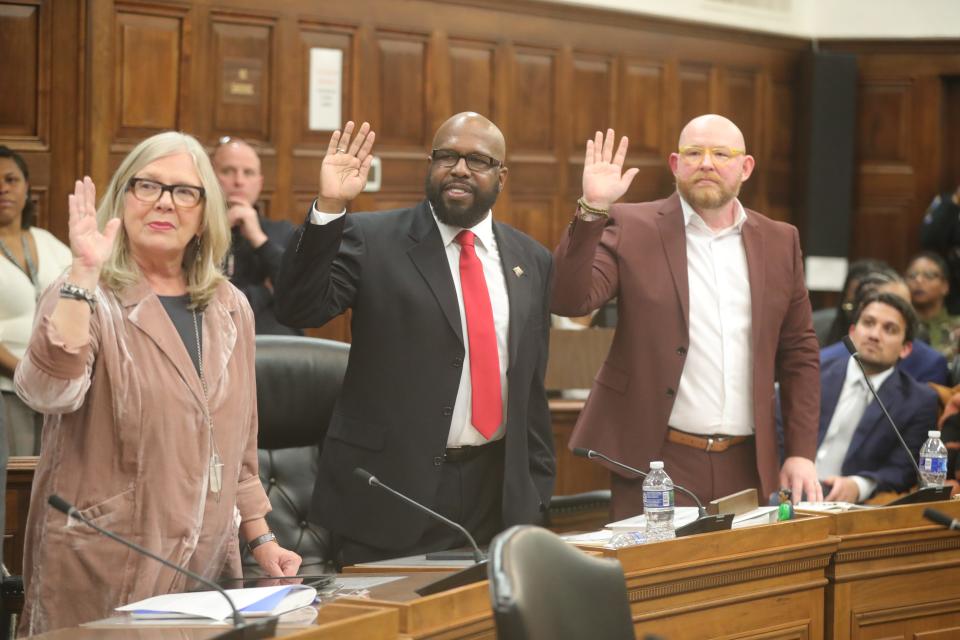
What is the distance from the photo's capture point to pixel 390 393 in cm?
303

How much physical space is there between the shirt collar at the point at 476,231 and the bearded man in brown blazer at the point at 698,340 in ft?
0.85

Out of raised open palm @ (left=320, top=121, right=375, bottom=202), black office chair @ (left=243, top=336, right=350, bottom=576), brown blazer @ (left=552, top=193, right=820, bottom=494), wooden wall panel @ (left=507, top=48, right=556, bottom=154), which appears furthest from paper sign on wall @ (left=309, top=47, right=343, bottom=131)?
raised open palm @ (left=320, top=121, right=375, bottom=202)

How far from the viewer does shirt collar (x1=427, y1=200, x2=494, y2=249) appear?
3.15 metres

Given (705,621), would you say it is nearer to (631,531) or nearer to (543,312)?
(631,531)

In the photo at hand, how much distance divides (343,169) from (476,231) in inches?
15.3

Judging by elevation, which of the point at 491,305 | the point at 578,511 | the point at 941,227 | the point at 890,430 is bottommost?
the point at 578,511

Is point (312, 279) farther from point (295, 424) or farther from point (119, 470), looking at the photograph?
point (295, 424)

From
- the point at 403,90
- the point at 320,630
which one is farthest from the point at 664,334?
the point at 403,90

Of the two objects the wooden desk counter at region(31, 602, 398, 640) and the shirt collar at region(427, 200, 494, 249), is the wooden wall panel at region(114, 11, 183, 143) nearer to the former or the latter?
the shirt collar at region(427, 200, 494, 249)

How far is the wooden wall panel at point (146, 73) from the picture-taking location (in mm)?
6000

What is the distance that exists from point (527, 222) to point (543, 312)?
4.17m

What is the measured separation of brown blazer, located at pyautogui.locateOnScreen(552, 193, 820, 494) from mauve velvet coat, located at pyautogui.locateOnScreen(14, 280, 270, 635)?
3.62ft

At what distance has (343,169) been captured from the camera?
9.68 feet

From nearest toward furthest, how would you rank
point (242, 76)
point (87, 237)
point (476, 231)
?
point (87, 237) < point (476, 231) < point (242, 76)
